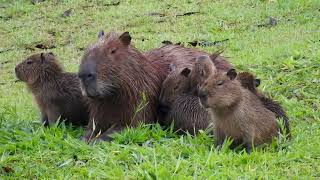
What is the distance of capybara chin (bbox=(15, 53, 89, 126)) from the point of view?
6379mm

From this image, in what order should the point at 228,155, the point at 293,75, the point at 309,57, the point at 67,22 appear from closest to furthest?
the point at 228,155 → the point at 293,75 → the point at 309,57 → the point at 67,22

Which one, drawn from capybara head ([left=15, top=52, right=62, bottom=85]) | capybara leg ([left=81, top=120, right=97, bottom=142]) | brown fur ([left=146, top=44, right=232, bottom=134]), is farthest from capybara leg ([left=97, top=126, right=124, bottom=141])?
capybara head ([left=15, top=52, right=62, bottom=85])

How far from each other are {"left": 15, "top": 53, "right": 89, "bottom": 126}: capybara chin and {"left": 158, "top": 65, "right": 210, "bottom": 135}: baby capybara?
0.77 meters

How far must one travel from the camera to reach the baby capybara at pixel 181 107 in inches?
228

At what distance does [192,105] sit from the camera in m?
5.82

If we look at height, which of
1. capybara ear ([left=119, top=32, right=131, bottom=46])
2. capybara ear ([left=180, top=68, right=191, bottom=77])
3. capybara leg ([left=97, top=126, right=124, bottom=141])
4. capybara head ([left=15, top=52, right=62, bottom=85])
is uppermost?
capybara ear ([left=119, top=32, right=131, bottom=46])

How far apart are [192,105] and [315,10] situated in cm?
663

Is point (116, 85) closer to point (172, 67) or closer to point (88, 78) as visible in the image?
point (88, 78)

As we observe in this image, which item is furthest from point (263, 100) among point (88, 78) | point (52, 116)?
point (52, 116)

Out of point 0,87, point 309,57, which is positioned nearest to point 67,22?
point 0,87

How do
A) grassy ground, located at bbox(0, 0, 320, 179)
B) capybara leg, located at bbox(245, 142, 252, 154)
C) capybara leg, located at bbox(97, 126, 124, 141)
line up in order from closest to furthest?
grassy ground, located at bbox(0, 0, 320, 179), capybara leg, located at bbox(245, 142, 252, 154), capybara leg, located at bbox(97, 126, 124, 141)

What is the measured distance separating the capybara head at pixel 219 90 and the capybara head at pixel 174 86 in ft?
2.33

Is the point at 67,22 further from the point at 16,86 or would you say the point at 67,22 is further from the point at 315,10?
the point at 315,10

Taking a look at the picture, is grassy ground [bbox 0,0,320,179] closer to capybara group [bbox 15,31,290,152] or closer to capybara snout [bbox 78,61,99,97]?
capybara group [bbox 15,31,290,152]
